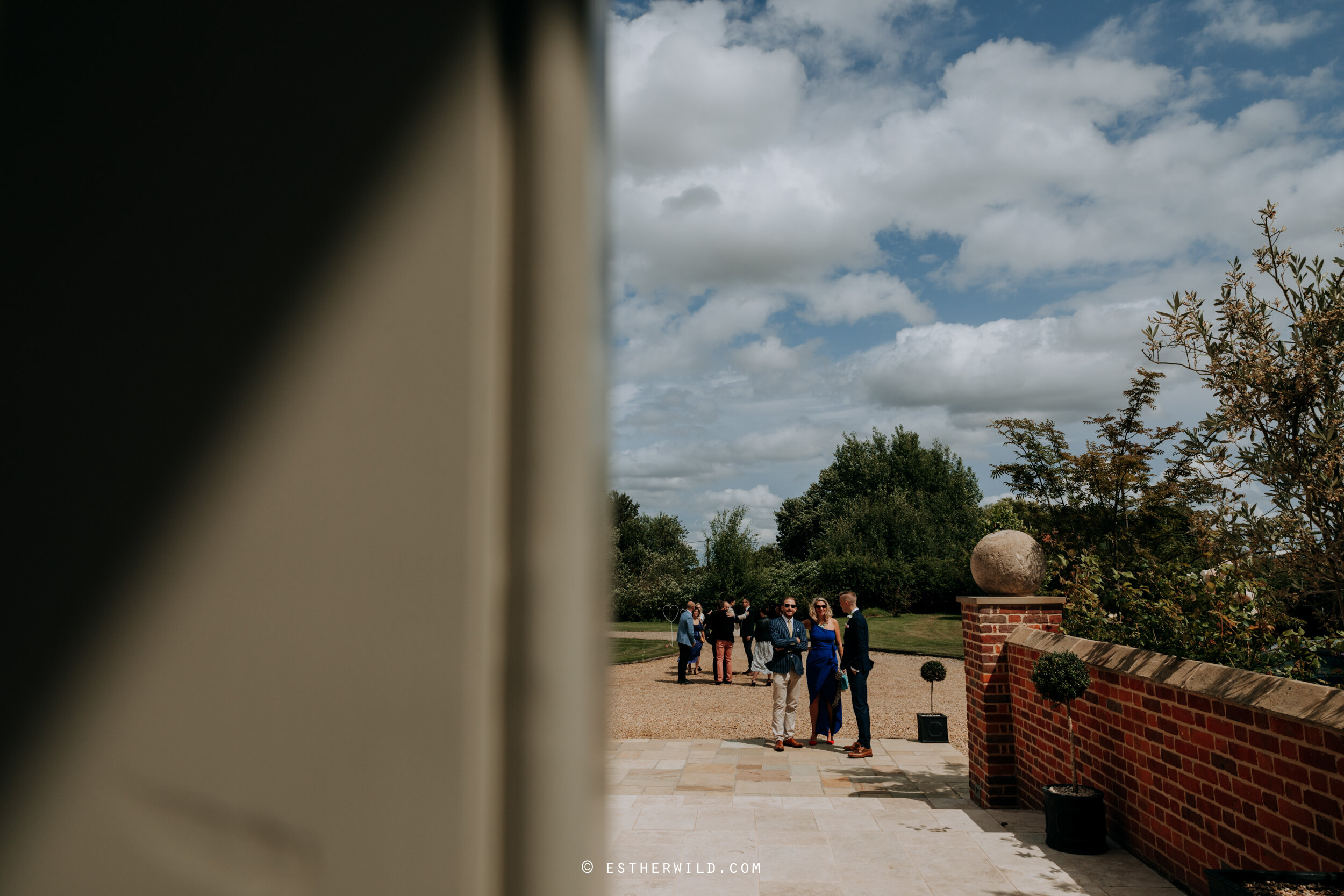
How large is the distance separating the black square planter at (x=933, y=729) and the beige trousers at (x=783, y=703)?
1897 mm

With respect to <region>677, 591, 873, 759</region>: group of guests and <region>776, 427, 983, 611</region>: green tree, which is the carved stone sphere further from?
<region>776, 427, 983, 611</region>: green tree

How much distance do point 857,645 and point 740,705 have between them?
4.82 metres

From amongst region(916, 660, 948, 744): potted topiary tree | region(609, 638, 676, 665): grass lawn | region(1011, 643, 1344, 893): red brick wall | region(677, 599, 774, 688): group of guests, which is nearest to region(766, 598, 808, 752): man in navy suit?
region(916, 660, 948, 744): potted topiary tree

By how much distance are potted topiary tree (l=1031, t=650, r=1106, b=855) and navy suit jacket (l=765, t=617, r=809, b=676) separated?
4578 millimetres

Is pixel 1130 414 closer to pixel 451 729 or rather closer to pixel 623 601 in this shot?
pixel 451 729

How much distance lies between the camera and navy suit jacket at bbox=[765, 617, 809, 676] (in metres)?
10.3

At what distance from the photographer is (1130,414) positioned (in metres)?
11.4

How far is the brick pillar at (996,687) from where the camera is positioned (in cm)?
752

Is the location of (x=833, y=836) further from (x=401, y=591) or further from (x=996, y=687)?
(x=401, y=591)

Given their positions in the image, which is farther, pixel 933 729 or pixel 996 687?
pixel 933 729

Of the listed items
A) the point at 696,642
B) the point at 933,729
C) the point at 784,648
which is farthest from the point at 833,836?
the point at 696,642

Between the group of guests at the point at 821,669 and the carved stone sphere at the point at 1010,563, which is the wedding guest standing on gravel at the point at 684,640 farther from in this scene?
the carved stone sphere at the point at 1010,563

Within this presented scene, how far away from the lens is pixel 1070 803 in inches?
228

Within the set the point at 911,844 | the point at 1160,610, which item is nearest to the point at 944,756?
the point at 911,844
